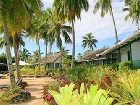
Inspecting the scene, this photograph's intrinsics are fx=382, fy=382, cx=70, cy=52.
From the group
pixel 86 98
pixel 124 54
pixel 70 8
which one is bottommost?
pixel 86 98

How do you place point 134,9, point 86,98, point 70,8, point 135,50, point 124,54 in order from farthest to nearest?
point 134,9, point 70,8, point 124,54, point 135,50, point 86,98

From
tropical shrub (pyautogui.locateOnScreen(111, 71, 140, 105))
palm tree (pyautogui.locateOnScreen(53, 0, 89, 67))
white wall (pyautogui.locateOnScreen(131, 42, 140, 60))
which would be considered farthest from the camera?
palm tree (pyautogui.locateOnScreen(53, 0, 89, 67))

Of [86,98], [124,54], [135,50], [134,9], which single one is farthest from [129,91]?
[134,9]

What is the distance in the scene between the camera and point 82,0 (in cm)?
4850

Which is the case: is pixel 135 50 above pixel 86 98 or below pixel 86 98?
above

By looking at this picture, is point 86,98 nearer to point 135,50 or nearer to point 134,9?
point 135,50

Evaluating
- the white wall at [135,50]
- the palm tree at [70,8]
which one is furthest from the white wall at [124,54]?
the palm tree at [70,8]

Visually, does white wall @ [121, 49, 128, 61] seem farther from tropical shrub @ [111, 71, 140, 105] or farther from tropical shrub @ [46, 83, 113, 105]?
tropical shrub @ [46, 83, 113, 105]

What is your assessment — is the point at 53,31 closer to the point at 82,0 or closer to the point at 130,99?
the point at 82,0

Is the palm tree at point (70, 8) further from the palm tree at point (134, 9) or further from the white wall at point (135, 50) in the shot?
the white wall at point (135, 50)

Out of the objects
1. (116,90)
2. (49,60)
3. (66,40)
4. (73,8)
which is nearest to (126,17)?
(66,40)

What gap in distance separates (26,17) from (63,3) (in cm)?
2354

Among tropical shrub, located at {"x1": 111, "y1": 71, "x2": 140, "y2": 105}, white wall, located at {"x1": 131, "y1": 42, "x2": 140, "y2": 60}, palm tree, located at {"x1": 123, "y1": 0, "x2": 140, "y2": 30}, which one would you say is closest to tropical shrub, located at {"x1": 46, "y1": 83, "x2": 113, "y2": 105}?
tropical shrub, located at {"x1": 111, "y1": 71, "x2": 140, "y2": 105}

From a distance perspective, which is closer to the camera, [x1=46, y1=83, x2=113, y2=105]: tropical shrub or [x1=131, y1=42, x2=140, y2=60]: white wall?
[x1=46, y1=83, x2=113, y2=105]: tropical shrub
